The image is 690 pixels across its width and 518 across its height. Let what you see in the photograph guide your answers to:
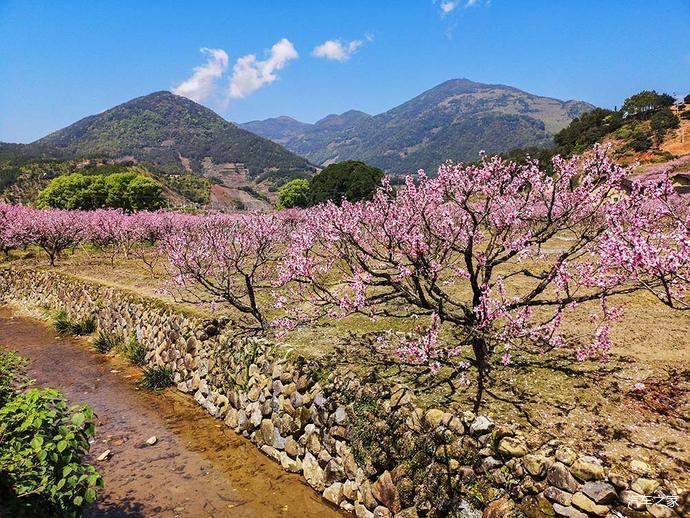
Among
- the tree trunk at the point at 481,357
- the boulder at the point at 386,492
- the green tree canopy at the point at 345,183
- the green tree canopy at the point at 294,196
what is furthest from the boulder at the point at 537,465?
the green tree canopy at the point at 294,196

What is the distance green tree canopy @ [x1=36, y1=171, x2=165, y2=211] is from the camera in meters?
75.0

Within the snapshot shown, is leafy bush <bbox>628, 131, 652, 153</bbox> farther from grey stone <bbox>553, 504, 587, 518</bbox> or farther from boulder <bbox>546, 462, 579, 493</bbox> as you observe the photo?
grey stone <bbox>553, 504, 587, 518</bbox>

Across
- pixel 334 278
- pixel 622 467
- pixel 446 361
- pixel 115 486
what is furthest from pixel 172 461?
pixel 334 278

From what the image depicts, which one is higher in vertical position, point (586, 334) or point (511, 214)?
point (511, 214)

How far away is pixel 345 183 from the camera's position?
78.3 metres

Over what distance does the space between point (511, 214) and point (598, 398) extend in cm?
376

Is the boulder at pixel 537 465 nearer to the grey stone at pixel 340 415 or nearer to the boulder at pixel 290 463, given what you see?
the grey stone at pixel 340 415

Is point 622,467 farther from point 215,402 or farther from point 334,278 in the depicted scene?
point 334,278

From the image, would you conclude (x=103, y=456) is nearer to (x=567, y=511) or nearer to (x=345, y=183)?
(x=567, y=511)

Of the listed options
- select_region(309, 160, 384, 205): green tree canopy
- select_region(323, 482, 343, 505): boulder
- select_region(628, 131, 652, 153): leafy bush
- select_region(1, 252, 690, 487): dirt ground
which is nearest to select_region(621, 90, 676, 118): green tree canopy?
select_region(628, 131, 652, 153): leafy bush

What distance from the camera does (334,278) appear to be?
21.5m

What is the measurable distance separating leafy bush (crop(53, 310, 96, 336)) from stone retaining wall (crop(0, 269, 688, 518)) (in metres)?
8.22

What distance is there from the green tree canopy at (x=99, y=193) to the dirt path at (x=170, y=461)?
68.0m

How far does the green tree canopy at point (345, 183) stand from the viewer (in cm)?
7500
